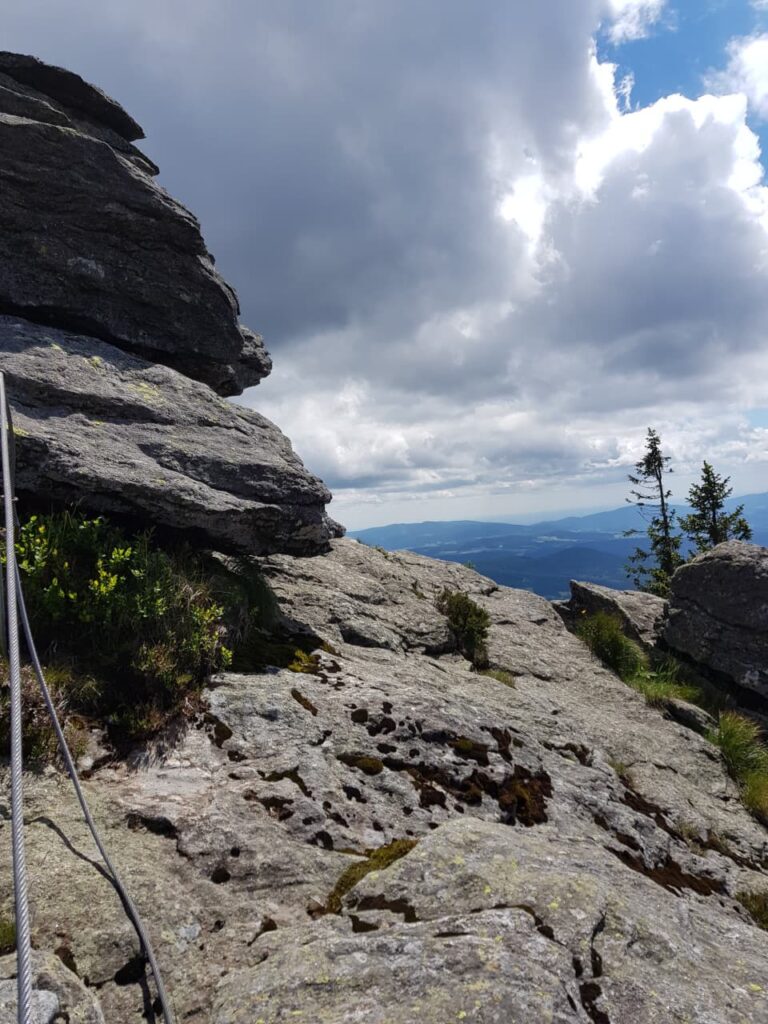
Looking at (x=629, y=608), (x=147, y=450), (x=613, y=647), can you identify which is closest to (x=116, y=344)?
(x=147, y=450)

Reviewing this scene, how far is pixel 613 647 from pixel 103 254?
20954mm

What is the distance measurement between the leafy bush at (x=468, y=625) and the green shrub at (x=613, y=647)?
196 inches

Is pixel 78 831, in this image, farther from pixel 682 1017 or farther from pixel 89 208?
pixel 89 208

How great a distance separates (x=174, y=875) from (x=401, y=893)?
2798 mm

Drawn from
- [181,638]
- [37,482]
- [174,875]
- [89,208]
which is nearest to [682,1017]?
[174,875]

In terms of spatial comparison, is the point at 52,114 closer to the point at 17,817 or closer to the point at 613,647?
the point at 17,817

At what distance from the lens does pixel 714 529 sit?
197 ft

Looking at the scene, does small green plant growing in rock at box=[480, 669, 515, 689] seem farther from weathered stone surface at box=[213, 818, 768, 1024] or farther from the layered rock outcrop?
weathered stone surface at box=[213, 818, 768, 1024]

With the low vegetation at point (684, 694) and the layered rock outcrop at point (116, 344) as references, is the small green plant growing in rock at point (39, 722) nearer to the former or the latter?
the layered rock outcrop at point (116, 344)

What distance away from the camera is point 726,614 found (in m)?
20.0

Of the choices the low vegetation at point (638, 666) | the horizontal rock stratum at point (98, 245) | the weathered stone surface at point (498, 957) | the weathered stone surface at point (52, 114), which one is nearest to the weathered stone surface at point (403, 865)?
the weathered stone surface at point (498, 957)

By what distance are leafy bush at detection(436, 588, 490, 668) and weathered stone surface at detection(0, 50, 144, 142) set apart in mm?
19391

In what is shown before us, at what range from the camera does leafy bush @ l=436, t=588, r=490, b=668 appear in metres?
17.8

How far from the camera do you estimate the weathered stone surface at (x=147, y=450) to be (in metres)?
11.4
